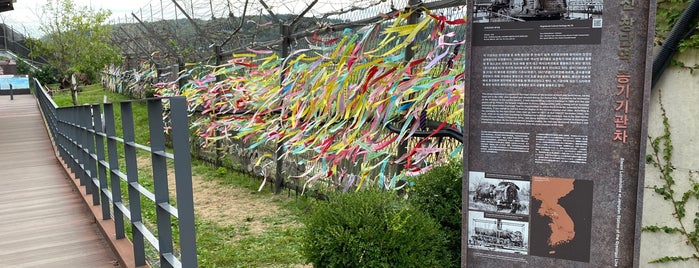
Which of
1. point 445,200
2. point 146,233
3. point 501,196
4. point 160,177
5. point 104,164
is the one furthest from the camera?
point 104,164

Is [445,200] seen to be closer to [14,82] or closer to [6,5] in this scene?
[6,5]

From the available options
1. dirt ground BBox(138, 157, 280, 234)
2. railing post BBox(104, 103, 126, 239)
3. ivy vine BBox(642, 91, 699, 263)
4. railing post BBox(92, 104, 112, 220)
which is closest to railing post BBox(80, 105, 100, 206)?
railing post BBox(92, 104, 112, 220)

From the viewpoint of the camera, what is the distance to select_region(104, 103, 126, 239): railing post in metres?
3.92

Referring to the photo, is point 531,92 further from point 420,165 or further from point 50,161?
point 50,161

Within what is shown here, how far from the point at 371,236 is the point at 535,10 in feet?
4.16

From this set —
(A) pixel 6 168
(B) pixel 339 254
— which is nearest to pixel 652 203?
(B) pixel 339 254

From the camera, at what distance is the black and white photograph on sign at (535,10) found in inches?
83.8

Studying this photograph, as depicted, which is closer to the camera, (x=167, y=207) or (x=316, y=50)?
(x=167, y=207)

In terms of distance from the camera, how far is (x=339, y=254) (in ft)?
9.27

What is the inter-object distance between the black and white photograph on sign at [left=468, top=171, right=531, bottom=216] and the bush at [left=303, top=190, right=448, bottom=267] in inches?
20.0

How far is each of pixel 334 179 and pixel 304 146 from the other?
44.0 inches

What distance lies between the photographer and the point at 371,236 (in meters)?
2.79

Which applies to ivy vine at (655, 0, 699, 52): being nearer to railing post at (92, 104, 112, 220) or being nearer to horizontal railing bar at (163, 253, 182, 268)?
horizontal railing bar at (163, 253, 182, 268)

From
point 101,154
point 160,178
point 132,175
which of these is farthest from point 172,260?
point 101,154
